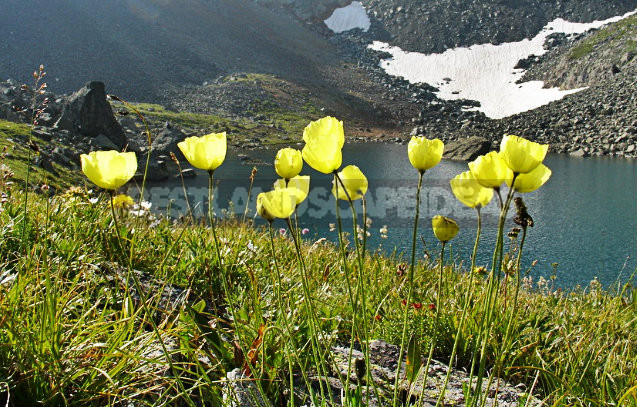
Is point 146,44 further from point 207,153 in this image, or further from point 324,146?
point 324,146

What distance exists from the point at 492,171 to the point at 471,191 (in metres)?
0.20

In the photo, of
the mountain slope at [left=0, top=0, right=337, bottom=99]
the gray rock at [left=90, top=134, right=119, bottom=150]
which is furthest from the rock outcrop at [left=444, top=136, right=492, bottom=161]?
the mountain slope at [left=0, top=0, right=337, bottom=99]

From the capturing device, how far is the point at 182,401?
1915 millimetres

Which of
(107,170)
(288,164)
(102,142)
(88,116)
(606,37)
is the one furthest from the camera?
(606,37)

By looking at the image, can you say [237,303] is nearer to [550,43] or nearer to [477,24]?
[550,43]

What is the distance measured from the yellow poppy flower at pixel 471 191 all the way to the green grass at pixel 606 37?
106601 millimetres

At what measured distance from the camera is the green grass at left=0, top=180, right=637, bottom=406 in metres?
1.72

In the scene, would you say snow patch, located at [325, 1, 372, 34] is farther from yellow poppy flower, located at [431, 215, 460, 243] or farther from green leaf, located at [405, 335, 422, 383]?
green leaf, located at [405, 335, 422, 383]

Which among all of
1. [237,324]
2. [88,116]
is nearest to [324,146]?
[237,324]

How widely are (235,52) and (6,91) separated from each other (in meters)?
68.7

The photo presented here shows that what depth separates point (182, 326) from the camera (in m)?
2.23

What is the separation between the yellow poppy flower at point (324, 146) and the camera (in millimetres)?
1212

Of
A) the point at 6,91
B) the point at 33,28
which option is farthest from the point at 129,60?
the point at 6,91

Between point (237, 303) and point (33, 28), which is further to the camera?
point (33, 28)
